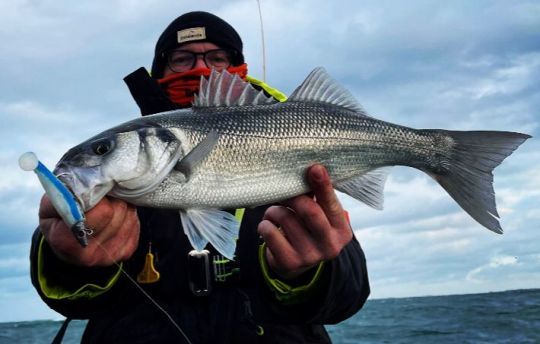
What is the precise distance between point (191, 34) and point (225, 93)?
193cm

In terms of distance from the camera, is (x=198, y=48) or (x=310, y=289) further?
(x=198, y=48)

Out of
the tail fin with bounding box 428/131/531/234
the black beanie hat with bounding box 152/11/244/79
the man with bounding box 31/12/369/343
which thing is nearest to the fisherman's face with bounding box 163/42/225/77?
the black beanie hat with bounding box 152/11/244/79

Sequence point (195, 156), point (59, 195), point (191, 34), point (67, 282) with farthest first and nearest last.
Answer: point (191, 34) < point (67, 282) < point (195, 156) < point (59, 195)

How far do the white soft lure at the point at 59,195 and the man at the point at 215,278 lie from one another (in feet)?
1.41

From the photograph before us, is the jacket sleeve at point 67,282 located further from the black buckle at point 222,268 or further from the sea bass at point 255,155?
the sea bass at point 255,155

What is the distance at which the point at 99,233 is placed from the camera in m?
2.90

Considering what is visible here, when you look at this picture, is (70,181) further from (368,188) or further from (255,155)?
(368,188)

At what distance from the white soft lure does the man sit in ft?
1.41

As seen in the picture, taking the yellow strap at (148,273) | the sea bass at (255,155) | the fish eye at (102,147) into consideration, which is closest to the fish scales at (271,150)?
the sea bass at (255,155)

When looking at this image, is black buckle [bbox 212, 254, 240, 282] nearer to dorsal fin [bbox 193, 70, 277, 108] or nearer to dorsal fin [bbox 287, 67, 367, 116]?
dorsal fin [bbox 193, 70, 277, 108]

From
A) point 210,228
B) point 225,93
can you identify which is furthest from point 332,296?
point 225,93

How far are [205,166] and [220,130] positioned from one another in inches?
9.3

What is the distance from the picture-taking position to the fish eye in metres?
2.82

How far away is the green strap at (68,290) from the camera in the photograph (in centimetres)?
349
